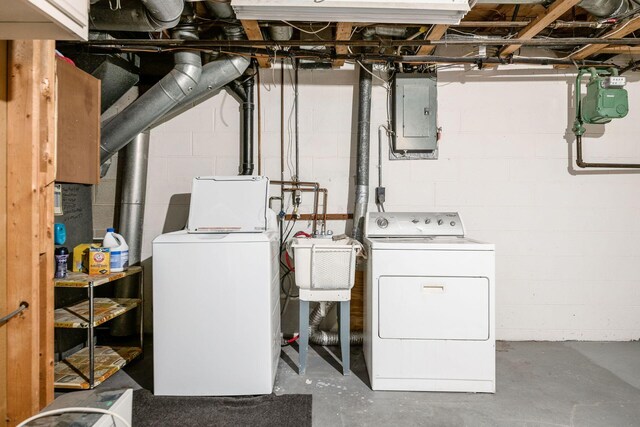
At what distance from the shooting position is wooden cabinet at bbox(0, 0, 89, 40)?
970 mm

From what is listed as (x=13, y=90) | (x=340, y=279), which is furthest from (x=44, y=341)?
(x=340, y=279)

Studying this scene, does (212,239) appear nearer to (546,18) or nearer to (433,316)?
(433,316)

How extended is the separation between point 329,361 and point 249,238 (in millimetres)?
1150

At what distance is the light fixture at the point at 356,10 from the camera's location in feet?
5.74

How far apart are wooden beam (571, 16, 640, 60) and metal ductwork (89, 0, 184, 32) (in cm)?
272

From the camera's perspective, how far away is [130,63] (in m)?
2.78

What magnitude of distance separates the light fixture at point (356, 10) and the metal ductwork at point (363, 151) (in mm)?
929

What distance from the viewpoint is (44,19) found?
41.2 inches

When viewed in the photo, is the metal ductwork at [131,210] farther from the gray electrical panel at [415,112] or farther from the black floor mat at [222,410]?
the gray electrical panel at [415,112]

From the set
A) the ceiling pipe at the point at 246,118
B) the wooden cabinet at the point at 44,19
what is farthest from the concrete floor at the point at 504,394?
the wooden cabinet at the point at 44,19

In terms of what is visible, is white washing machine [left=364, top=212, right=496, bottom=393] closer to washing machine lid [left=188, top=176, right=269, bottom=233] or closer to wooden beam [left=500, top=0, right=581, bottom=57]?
washing machine lid [left=188, top=176, right=269, bottom=233]

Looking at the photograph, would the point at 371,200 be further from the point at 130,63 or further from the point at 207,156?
the point at 130,63

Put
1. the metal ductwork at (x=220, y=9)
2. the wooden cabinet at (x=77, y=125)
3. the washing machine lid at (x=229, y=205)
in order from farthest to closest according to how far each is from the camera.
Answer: the washing machine lid at (x=229, y=205)
the metal ductwork at (x=220, y=9)
the wooden cabinet at (x=77, y=125)

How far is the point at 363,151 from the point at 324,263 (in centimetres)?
105
